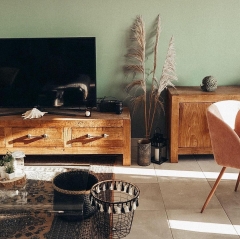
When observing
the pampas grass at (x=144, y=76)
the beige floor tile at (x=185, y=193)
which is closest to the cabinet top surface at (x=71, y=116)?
the pampas grass at (x=144, y=76)

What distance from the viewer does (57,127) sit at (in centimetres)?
372

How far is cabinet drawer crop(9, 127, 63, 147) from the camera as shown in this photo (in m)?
3.72

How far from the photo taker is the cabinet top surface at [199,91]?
3732 millimetres

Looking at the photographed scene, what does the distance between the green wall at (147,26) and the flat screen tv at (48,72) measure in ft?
0.88

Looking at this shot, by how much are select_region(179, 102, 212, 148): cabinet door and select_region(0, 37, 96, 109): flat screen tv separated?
2.65ft

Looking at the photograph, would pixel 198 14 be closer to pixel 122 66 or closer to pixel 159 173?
pixel 122 66

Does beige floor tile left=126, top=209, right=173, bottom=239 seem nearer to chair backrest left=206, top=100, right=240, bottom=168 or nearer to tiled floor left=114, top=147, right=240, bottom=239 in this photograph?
tiled floor left=114, top=147, right=240, bottom=239

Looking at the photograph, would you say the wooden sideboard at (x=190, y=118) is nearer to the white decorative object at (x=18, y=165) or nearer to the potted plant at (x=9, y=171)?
the white decorative object at (x=18, y=165)

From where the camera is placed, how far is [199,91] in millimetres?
3824

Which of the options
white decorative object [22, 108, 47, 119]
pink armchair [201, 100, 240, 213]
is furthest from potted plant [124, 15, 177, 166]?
pink armchair [201, 100, 240, 213]

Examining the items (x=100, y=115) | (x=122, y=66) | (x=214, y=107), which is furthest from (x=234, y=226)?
(x=122, y=66)

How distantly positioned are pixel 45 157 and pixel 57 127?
1.40ft

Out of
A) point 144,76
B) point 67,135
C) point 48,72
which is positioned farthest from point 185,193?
point 48,72

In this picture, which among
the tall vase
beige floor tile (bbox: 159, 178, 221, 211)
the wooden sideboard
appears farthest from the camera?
the tall vase
